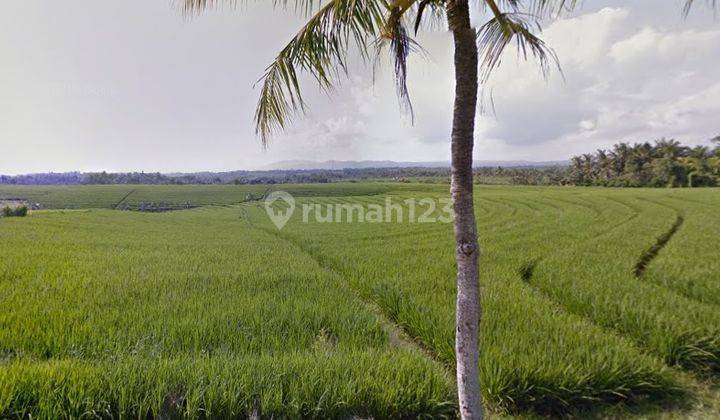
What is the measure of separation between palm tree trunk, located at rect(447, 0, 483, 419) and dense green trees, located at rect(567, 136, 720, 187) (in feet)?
201

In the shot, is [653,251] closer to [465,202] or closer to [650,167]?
[465,202]

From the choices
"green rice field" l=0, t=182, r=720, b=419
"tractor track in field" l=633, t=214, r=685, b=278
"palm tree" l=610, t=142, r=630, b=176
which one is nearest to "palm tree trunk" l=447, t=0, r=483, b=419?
"green rice field" l=0, t=182, r=720, b=419

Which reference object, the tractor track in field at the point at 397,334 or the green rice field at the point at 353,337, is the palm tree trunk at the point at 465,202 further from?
the tractor track in field at the point at 397,334

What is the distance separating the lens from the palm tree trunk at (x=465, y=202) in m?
1.95

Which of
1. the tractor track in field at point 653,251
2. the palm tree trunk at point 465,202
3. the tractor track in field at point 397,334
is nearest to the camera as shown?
the palm tree trunk at point 465,202

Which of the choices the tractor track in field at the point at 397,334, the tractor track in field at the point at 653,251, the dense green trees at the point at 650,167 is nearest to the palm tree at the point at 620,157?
the dense green trees at the point at 650,167

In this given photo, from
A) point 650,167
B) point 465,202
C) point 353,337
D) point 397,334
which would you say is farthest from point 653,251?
point 650,167

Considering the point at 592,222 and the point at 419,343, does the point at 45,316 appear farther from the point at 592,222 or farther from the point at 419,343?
the point at 592,222

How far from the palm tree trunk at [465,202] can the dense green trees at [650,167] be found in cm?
6114

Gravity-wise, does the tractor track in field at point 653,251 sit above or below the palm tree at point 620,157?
below

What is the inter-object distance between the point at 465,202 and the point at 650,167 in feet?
227

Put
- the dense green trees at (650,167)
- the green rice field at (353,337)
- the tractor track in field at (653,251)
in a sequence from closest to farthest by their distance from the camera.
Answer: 1. the green rice field at (353,337)
2. the tractor track in field at (653,251)
3. the dense green trees at (650,167)

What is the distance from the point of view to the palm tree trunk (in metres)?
1.95

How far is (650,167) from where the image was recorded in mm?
53469
